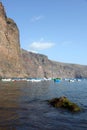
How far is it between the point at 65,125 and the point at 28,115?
18.5 feet

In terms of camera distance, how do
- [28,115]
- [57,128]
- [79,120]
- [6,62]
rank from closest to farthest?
[57,128] < [79,120] < [28,115] < [6,62]

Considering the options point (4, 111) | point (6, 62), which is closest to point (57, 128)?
point (4, 111)

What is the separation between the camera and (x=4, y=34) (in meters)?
196

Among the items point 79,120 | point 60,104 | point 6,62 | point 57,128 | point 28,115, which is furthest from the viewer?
point 6,62

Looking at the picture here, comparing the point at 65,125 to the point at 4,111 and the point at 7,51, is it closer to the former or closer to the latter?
the point at 4,111

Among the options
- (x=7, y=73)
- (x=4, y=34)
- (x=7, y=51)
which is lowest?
(x=7, y=73)

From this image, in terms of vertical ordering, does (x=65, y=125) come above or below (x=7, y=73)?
below

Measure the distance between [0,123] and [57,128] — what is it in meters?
5.18

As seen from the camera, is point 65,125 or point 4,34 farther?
point 4,34

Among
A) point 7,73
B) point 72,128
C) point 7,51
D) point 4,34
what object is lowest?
point 72,128

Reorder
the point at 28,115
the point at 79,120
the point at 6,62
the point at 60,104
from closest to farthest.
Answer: the point at 79,120
the point at 28,115
the point at 60,104
the point at 6,62

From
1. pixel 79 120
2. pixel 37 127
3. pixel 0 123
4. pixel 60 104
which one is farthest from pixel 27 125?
pixel 60 104

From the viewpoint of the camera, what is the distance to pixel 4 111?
2747cm

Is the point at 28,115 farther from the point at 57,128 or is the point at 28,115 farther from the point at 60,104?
the point at 60,104
